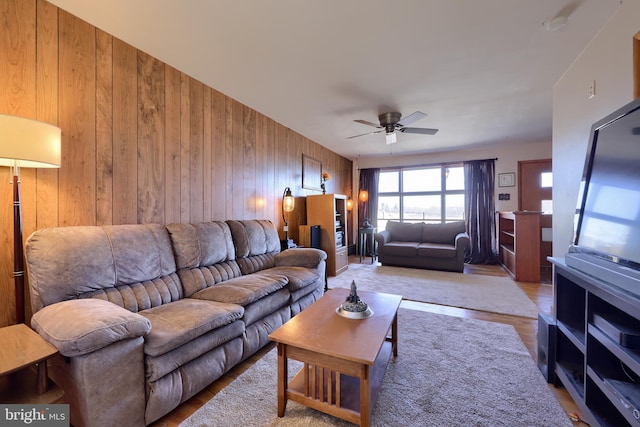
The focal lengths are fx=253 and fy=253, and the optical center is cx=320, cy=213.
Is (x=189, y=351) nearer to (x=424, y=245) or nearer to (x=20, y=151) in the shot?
(x=20, y=151)

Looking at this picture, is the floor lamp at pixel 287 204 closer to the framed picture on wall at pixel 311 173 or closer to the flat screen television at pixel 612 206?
the framed picture on wall at pixel 311 173

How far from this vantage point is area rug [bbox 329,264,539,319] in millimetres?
3131

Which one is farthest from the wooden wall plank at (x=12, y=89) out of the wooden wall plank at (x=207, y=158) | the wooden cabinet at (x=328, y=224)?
the wooden cabinet at (x=328, y=224)

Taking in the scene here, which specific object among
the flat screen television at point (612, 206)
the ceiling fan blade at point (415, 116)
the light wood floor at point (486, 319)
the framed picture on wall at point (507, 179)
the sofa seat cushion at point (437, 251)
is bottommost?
the light wood floor at point (486, 319)

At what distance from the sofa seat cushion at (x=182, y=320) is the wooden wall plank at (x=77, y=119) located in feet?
3.09

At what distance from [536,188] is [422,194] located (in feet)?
7.37

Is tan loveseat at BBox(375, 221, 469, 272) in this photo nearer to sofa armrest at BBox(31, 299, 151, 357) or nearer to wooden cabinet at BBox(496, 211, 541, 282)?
wooden cabinet at BBox(496, 211, 541, 282)

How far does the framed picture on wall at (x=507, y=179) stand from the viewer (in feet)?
18.0

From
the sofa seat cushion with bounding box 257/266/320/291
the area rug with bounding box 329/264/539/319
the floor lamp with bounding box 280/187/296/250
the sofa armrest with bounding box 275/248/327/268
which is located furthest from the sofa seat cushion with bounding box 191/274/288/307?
the area rug with bounding box 329/264/539/319

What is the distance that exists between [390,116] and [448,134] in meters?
1.83

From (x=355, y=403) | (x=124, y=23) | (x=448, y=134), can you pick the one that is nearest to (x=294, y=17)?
(x=124, y=23)

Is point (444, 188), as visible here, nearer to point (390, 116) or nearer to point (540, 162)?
point (540, 162)

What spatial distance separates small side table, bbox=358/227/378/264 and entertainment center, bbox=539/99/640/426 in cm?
417

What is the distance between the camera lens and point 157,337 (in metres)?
1.38
